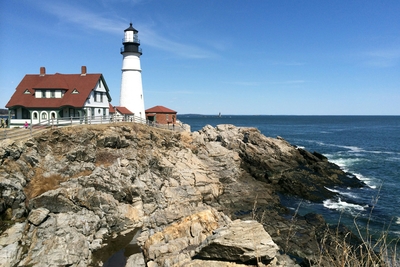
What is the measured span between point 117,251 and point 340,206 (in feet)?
63.2

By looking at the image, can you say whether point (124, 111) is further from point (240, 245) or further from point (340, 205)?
point (240, 245)

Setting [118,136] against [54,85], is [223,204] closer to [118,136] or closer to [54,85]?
[118,136]

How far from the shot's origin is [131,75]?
39.3m

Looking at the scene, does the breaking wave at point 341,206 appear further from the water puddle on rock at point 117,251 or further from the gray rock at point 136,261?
the gray rock at point 136,261

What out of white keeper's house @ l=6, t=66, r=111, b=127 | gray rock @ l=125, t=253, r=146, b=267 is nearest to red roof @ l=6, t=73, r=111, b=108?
white keeper's house @ l=6, t=66, r=111, b=127

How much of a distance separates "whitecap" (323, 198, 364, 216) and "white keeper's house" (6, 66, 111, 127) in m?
23.9

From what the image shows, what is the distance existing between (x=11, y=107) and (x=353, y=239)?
113ft

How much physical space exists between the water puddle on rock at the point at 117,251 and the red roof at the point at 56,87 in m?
18.0

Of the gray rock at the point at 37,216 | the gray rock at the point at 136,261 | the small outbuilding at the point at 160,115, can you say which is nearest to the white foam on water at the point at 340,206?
the gray rock at the point at 136,261

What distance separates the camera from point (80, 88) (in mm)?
33938

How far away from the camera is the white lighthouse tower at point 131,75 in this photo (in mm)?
39188

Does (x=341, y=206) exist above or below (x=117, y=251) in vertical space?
above

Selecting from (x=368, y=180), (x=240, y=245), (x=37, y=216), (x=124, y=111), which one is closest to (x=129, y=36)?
(x=124, y=111)

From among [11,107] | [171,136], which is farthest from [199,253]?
[11,107]
